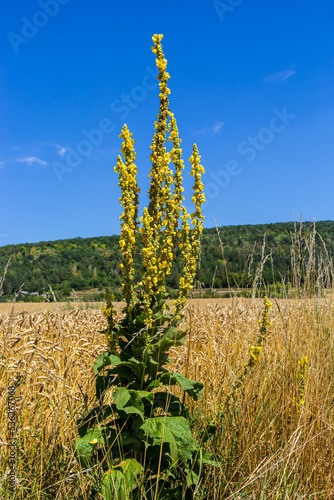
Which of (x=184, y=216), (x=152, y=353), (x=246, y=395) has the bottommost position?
(x=246, y=395)

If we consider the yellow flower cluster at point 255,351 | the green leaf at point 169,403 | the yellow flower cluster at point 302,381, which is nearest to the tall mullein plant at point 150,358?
the green leaf at point 169,403

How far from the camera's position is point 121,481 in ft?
6.35

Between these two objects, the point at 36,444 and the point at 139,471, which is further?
the point at 36,444

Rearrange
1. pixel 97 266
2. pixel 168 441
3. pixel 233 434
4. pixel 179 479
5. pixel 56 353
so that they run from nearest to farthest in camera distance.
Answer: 1. pixel 168 441
2. pixel 179 479
3. pixel 233 434
4. pixel 56 353
5. pixel 97 266

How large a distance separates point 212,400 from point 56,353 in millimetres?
2508

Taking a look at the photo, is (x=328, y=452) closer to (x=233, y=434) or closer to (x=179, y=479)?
(x=233, y=434)

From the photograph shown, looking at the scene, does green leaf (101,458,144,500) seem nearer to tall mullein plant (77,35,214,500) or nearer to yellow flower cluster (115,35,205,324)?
tall mullein plant (77,35,214,500)

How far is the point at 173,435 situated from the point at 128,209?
1299 mm

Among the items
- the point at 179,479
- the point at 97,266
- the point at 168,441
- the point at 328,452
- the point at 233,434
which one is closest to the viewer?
the point at 168,441

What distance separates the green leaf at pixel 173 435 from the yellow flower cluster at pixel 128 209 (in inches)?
27.0

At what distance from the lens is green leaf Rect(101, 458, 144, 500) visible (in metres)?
1.88

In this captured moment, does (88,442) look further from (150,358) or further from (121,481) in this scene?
(150,358)

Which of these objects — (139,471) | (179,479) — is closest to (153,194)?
(139,471)

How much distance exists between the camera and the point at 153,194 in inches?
94.5
